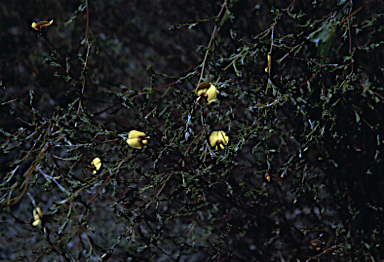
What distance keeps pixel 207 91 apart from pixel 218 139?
0.53ft

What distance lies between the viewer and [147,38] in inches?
56.3

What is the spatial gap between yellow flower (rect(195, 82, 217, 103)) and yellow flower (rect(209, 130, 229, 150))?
0.39 ft

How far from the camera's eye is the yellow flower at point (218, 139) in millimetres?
954

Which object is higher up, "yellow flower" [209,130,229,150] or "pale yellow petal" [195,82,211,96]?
"pale yellow petal" [195,82,211,96]

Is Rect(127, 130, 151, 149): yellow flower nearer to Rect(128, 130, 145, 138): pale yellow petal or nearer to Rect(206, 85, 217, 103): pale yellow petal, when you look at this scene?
Rect(128, 130, 145, 138): pale yellow petal

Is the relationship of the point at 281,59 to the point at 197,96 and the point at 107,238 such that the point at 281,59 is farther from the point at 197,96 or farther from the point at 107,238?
Answer: the point at 107,238

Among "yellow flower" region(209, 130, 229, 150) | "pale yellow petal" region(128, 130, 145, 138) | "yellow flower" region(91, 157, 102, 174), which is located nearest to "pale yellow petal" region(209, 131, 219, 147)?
"yellow flower" region(209, 130, 229, 150)

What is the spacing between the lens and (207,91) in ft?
3.00

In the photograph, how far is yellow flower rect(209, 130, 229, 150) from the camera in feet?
3.13

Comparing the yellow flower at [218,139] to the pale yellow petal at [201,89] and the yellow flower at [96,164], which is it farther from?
the yellow flower at [96,164]

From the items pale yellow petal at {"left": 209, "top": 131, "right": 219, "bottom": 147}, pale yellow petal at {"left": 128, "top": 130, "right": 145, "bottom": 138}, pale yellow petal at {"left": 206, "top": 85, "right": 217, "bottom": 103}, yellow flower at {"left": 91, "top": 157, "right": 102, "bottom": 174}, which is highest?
pale yellow petal at {"left": 206, "top": 85, "right": 217, "bottom": 103}

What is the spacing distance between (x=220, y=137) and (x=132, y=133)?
0.93 feet

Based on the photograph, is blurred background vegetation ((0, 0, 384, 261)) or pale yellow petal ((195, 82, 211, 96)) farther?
blurred background vegetation ((0, 0, 384, 261))

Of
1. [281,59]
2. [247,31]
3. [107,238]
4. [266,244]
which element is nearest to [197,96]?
[281,59]
